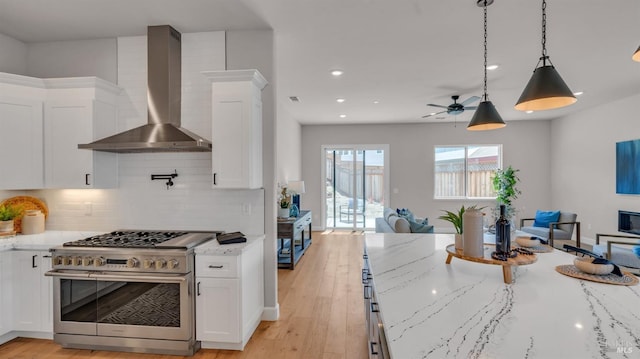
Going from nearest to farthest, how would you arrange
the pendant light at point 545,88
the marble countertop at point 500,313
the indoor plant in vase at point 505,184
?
the marble countertop at point 500,313 < the pendant light at point 545,88 < the indoor plant in vase at point 505,184

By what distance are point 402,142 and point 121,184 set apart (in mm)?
6278

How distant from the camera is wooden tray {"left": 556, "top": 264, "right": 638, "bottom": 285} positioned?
1.48 metres

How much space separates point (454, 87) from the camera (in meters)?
4.65

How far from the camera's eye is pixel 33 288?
8.44ft

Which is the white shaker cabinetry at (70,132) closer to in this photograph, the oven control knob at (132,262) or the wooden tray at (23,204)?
the wooden tray at (23,204)

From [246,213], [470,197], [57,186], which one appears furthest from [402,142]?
[57,186]

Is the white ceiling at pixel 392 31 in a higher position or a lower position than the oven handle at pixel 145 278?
higher

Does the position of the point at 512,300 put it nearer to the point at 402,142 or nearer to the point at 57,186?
the point at 57,186

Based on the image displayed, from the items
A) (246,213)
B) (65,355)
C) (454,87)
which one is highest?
(454,87)

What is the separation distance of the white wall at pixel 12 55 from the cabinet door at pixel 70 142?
0.80m

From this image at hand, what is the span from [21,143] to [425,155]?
7304 mm

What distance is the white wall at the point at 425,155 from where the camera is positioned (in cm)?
737

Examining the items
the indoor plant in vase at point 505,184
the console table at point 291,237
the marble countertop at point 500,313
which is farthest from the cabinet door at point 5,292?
the indoor plant in vase at point 505,184

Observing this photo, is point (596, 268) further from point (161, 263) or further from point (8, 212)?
point (8, 212)
